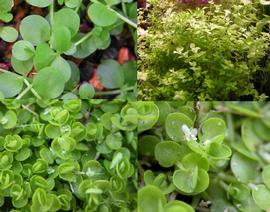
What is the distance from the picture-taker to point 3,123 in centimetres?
99

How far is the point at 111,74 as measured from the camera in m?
1.09

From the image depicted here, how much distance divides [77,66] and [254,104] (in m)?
0.38

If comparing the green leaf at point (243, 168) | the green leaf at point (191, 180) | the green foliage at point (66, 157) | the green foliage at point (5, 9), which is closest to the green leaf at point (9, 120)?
the green foliage at point (66, 157)

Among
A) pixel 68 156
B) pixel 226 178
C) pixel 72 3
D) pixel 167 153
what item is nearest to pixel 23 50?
pixel 72 3

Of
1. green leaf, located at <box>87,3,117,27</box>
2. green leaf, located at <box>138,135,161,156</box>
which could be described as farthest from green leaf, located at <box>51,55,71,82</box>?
green leaf, located at <box>138,135,161,156</box>

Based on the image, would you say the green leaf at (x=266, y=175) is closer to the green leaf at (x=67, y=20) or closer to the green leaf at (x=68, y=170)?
the green leaf at (x=68, y=170)

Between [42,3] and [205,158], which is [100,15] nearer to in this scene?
[42,3]

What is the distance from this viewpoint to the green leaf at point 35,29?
1.07m

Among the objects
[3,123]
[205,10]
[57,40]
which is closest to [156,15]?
[205,10]

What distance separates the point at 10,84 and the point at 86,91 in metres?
0.16

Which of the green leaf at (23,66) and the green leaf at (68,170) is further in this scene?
the green leaf at (23,66)

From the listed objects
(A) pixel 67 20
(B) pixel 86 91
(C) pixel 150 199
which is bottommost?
(C) pixel 150 199

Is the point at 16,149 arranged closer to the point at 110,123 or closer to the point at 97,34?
the point at 110,123

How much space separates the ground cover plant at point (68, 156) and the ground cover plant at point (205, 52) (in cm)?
10
